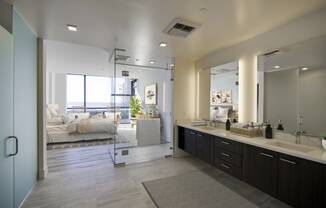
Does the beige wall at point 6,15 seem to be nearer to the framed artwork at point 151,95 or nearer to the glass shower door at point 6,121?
the glass shower door at point 6,121

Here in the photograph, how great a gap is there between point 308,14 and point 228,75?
1.60 metres

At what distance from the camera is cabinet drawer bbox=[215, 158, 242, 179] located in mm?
2520

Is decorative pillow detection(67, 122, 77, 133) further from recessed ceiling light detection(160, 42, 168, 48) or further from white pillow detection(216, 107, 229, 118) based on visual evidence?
white pillow detection(216, 107, 229, 118)

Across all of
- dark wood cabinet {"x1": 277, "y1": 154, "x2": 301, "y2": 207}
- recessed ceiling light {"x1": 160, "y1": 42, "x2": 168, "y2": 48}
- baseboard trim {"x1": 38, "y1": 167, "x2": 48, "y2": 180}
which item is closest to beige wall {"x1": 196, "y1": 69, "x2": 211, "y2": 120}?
recessed ceiling light {"x1": 160, "y1": 42, "x2": 168, "y2": 48}

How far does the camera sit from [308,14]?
2121 mm

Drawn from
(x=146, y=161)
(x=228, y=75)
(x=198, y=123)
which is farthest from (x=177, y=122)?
(x=228, y=75)

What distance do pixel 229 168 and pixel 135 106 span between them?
133 inches

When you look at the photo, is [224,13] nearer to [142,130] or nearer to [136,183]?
[136,183]

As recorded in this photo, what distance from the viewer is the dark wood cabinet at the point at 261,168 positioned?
2.01 metres

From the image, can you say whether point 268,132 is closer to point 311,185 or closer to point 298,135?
point 298,135

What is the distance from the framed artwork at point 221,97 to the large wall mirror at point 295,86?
27.0 inches

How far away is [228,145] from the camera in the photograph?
2.71m

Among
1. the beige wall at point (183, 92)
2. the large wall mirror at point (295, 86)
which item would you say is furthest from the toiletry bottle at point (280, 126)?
the beige wall at point (183, 92)

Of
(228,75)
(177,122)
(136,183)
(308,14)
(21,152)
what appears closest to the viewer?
(308,14)
